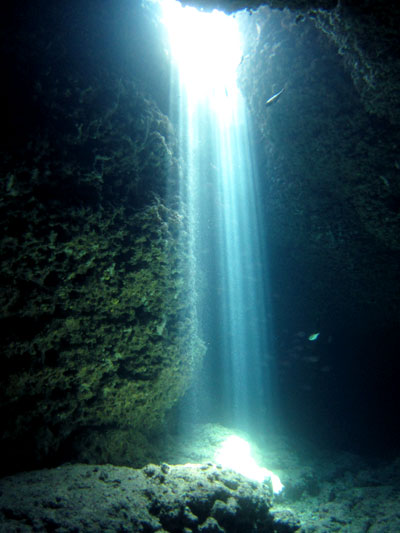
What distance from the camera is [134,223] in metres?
2.85

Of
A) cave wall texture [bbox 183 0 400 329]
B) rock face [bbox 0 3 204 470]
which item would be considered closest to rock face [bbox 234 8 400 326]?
cave wall texture [bbox 183 0 400 329]

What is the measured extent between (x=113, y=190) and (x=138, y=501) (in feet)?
9.53

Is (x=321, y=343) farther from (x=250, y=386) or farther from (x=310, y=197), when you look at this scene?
(x=310, y=197)

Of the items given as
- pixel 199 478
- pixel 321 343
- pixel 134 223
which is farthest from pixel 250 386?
pixel 134 223

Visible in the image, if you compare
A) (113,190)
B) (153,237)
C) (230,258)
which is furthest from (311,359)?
(113,190)

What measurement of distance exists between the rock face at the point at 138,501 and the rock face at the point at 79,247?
0.57 metres

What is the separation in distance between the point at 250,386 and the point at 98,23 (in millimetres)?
8619

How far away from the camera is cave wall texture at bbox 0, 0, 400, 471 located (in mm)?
2328

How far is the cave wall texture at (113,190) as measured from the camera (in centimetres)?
233

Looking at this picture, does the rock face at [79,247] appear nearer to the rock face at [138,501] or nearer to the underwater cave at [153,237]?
the underwater cave at [153,237]

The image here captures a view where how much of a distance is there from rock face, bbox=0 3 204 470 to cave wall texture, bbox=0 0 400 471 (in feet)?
0.04

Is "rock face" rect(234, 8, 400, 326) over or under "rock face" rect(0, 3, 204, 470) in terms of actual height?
over

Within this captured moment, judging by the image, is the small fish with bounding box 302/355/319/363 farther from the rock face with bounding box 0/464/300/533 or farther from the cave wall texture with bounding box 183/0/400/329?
the rock face with bounding box 0/464/300/533

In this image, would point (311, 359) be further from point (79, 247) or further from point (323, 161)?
point (79, 247)
